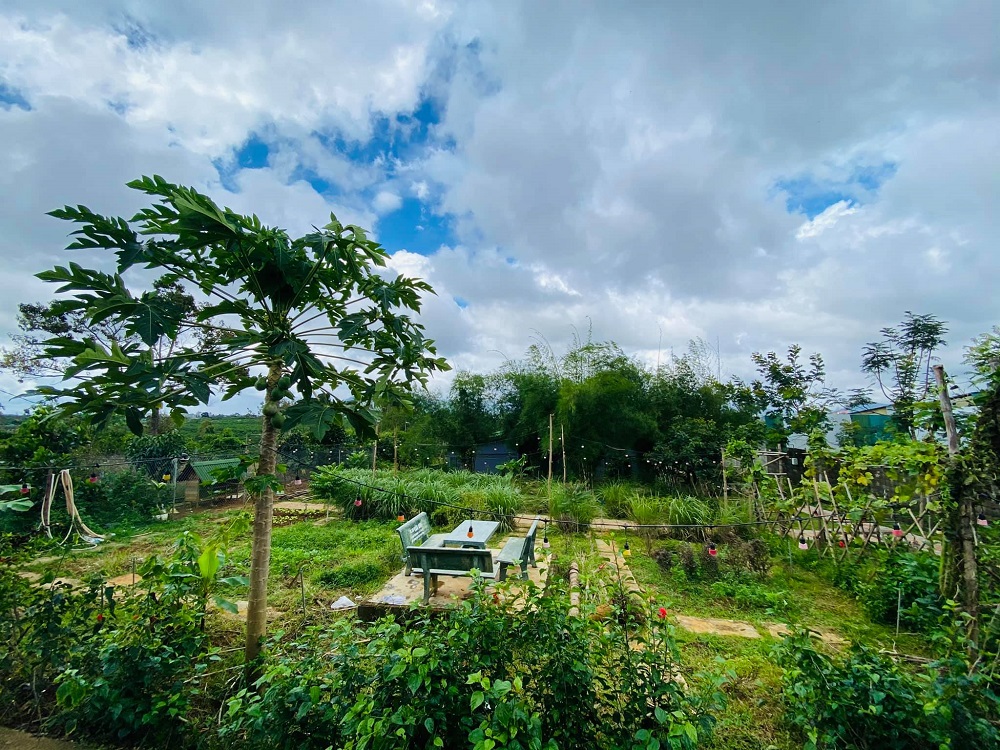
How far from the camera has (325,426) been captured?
1260 millimetres

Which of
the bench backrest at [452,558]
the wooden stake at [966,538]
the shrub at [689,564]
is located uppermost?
the wooden stake at [966,538]

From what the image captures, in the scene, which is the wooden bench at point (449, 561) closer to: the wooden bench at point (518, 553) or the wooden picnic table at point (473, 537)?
the wooden bench at point (518, 553)

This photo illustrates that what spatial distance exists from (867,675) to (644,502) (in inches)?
180

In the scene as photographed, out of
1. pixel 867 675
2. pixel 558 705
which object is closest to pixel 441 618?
pixel 558 705

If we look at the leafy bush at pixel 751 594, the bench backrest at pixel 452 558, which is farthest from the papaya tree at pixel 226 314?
the leafy bush at pixel 751 594

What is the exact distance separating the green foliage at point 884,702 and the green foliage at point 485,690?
47 cm

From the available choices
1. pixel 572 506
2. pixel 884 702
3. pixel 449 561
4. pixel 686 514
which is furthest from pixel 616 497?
pixel 884 702

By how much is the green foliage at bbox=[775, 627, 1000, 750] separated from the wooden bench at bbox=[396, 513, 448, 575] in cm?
263

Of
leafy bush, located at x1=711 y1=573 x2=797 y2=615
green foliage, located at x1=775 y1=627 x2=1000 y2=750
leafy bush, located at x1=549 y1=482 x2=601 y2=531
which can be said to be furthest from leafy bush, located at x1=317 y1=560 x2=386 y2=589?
green foliage, located at x1=775 y1=627 x2=1000 y2=750

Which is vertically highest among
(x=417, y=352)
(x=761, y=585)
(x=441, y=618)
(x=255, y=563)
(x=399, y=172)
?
(x=399, y=172)

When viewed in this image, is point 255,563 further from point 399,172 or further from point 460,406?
point 460,406

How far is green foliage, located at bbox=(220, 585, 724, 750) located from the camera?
3.90 ft

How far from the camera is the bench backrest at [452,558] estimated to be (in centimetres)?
298

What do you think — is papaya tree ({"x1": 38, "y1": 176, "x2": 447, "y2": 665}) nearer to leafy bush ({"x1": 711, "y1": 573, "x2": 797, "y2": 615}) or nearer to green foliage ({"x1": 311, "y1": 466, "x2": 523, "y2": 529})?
leafy bush ({"x1": 711, "y1": 573, "x2": 797, "y2": 615})
